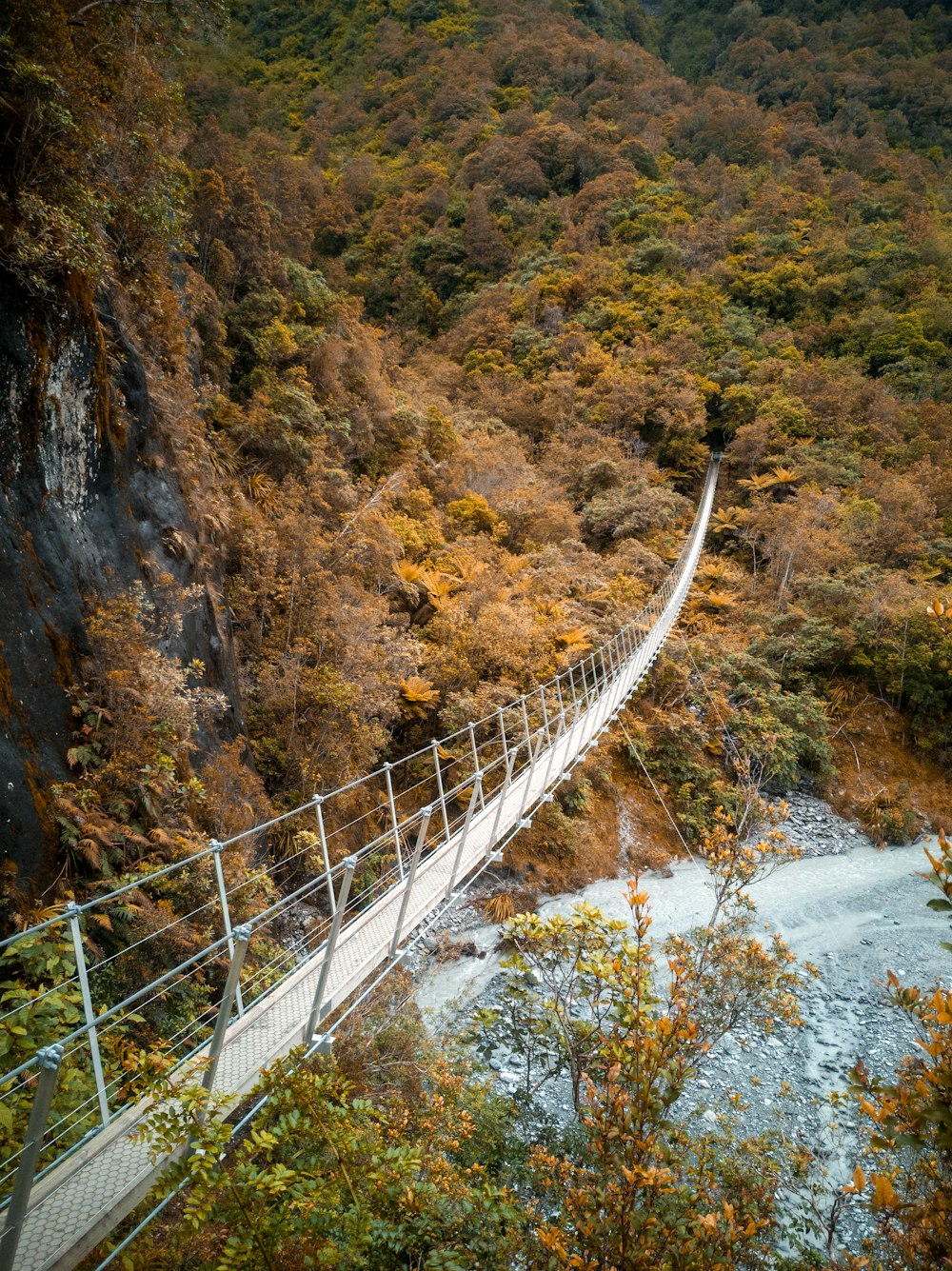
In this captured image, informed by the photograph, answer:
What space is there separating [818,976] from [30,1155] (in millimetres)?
5356

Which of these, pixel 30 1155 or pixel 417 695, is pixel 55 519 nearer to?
pixel 30 1155

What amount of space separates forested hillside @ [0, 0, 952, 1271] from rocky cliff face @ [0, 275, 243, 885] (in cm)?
2

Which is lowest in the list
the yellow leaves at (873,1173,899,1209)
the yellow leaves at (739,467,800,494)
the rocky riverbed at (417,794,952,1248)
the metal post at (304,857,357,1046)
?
the rocky riverbed at (417,794,952,1248)

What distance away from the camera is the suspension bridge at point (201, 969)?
4.63ft

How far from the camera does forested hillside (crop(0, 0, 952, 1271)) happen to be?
118 inches

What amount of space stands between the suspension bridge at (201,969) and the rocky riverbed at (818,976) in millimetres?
1085

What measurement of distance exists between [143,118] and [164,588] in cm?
328

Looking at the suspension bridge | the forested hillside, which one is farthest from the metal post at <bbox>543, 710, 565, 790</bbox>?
the forested hillside

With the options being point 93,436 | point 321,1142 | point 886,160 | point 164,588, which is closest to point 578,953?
point 321,1142

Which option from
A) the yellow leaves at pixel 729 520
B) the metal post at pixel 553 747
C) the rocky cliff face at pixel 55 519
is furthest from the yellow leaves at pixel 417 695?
the yellow leaves at pixel 729 520

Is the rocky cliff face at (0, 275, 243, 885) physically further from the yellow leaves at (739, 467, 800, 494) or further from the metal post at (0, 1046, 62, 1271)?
the yellow leaves at (739, 467, 800, 494)

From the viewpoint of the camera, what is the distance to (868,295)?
17328 mm

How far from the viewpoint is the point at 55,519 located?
10.3 feet

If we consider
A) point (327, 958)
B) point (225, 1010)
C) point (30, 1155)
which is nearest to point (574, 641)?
point (327, 958)
